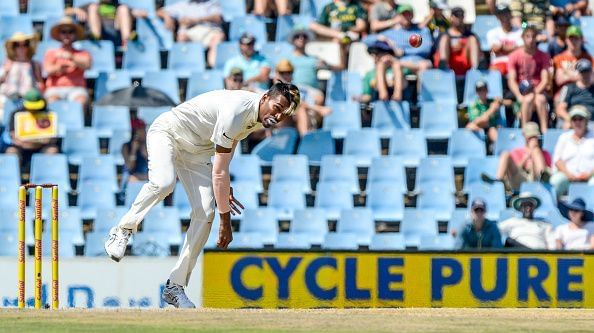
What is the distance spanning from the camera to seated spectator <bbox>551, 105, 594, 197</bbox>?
1531 cm

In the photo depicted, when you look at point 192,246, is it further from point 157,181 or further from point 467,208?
point 467,208

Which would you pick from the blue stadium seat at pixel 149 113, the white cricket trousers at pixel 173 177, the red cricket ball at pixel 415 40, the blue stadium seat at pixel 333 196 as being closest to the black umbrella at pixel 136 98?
the blue stadium seat at pixel 149 113

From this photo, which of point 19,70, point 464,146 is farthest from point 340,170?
point 19,70

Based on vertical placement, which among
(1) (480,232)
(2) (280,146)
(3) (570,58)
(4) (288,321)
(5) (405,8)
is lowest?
(4) (288,321)

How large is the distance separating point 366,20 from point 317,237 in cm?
330

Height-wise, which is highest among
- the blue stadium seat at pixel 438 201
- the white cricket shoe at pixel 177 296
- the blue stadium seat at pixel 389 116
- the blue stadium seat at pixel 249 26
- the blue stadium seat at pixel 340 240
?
the blue stadium seat at pixel 249 26

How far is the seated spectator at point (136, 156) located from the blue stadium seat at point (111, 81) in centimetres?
121

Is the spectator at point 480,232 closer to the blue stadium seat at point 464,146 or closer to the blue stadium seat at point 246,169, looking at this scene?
the blue stadium seat at point 464,146

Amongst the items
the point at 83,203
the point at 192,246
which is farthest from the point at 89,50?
the point at 192,246

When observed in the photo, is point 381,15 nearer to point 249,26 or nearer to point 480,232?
point 249,26

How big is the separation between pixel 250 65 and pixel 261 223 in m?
2.17

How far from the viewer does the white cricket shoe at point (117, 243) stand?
31.9 feet

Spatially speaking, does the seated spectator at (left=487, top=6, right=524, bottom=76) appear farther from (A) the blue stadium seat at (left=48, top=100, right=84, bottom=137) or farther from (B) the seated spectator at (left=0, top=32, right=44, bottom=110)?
(B) the seated spectator at (left=0, top=32, right=44, bottom=110)

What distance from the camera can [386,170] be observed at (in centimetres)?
1569
